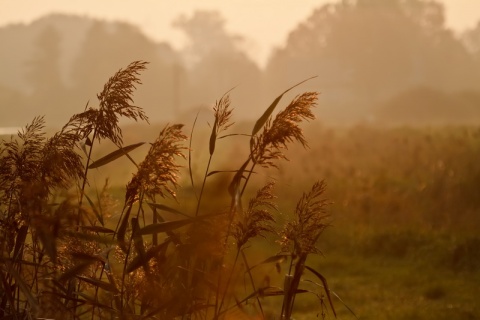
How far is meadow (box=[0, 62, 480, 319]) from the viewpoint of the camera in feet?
12.9

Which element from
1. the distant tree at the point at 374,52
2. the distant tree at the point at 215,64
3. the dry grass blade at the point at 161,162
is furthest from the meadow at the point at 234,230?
the distant tree at the point at 215,64

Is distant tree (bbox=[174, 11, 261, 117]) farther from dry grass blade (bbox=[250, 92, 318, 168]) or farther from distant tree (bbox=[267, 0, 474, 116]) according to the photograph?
dry grass blade (bbox=[250, 92, 318, 168])

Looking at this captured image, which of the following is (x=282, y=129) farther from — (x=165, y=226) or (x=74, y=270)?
(x=74, y=270)

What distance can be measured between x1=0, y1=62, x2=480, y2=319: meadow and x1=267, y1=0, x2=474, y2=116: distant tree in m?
66.9

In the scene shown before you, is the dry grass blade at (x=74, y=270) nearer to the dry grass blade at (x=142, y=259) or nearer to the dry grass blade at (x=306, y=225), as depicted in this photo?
the dry grass blade at (x=142, y=259)

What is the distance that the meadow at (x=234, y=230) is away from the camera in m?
3.92

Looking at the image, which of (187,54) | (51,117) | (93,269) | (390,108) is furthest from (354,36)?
(93,269)

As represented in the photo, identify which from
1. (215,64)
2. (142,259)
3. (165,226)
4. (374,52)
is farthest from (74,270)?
(215,64)

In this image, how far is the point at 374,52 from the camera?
88500mm

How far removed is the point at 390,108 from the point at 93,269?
67209 millimetres

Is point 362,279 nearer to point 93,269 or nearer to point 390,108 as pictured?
point 93,269

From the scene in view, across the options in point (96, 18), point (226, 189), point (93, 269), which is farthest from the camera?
point (96, 18)

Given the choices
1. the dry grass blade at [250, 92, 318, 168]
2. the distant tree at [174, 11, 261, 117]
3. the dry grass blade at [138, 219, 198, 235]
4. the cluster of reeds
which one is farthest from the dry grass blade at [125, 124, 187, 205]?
the distant tree at [174, 11, 261, 117]

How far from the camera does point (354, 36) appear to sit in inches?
3632
